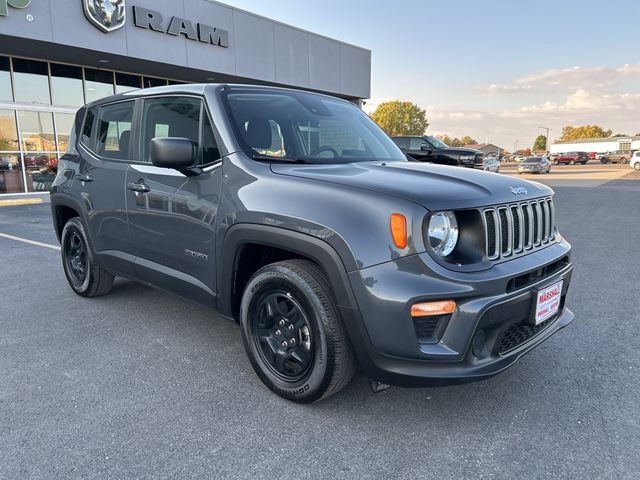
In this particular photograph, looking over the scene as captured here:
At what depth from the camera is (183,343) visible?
352cm

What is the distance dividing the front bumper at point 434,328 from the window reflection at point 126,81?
55.5ft

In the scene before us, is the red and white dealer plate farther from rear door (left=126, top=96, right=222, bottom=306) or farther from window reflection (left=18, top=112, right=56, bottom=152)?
window reflection (left=18, top=112, right=56, bottom=152)

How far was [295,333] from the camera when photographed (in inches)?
104

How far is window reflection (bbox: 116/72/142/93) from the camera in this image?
16.5 meters

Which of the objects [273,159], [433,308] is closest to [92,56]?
[273,159]

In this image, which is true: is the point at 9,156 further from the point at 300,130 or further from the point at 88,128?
the point at 300,130

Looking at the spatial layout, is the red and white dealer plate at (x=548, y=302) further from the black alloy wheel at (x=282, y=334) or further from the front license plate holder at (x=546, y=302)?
the black alloy wheel at (x=282, y=334)

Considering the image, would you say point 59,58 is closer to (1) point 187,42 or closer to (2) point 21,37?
(2) point 21,37

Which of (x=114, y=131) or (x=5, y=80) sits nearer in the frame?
(x=114, y=131)

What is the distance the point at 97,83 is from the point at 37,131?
8.71ft

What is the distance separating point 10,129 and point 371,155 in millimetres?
14597

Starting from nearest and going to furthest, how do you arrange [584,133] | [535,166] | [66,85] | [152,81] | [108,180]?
[108,180] → [66,85] → [152,81] → [535,166] → [584,133]

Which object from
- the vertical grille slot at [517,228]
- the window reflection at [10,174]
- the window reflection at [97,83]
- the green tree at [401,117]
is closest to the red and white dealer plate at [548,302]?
the vertical grille slot at [517,228]

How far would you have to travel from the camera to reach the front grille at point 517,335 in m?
2.42
